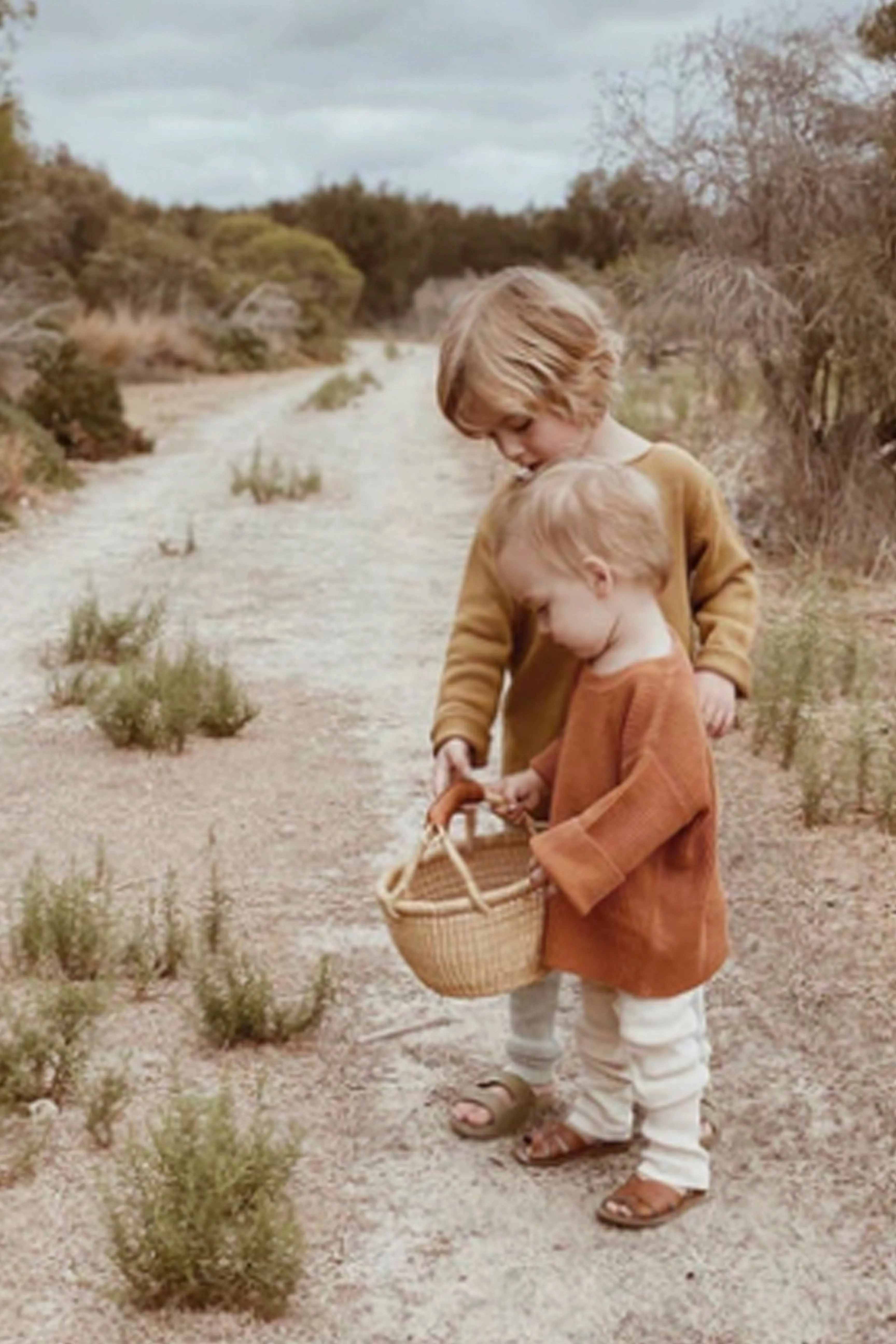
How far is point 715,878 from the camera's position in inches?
128

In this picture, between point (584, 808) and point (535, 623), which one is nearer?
point (584, 808)

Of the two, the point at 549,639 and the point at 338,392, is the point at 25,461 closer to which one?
the point at 338,392

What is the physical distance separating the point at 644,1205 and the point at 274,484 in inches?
403

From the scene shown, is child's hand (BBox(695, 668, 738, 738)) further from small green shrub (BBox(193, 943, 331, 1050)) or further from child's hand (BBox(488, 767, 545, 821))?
small green shrub (BBox(193, 943, 331, 1050))

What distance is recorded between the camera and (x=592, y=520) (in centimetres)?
302

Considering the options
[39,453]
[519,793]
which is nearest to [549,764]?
[519,793]

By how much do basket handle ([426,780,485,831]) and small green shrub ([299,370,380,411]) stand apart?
1826cm

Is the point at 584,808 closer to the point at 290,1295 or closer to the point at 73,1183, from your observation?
the point at 290,1295

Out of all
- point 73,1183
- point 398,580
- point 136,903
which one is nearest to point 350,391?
point 398,580

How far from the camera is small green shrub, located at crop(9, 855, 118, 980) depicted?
430cm

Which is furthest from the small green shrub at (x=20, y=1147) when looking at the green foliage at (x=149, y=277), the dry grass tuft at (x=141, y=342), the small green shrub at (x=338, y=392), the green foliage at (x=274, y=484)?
the green foliage at (x=149, y=277)

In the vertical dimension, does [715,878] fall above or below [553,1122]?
above

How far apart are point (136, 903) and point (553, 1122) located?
5.40 feet

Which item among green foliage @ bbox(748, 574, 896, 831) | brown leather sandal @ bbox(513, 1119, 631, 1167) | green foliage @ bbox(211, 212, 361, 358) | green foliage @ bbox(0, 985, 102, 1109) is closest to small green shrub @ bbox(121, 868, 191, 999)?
green foliage @ bbox(0, 985, 102, 1109)
